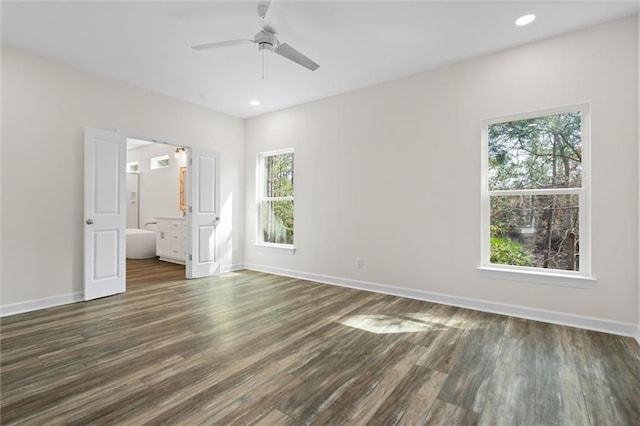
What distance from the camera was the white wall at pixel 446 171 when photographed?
109 inches

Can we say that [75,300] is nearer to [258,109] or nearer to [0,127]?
[0,127]

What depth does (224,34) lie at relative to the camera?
120 inches

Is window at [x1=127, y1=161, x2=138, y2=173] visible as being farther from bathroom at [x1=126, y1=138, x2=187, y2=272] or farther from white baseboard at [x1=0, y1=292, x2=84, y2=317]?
white baseboard at [x1=0, y1=292, x2=84, y2=317]

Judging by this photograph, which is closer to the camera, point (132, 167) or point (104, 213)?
point (104, 213)

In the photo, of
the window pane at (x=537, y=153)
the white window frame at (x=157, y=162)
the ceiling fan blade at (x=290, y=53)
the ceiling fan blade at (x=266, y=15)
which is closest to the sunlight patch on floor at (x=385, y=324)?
the window pane at (x=537, y=153)

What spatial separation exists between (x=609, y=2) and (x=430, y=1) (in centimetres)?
151

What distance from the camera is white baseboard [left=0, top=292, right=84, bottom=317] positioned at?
3.21m

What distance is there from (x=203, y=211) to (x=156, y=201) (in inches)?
145

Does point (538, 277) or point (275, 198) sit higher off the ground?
point (275, 198)

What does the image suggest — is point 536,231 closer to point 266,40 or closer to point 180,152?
point 266,40

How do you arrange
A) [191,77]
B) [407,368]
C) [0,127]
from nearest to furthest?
[407,368]
[0,127]
[191,77]

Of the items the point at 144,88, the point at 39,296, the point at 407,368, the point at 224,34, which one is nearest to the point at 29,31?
the point at 144,88

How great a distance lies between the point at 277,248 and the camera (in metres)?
5.30

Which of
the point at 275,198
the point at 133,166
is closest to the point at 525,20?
the point at 275,198
